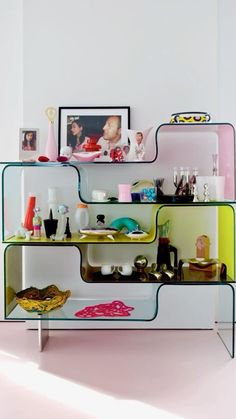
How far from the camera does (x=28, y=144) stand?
2828 millimetres

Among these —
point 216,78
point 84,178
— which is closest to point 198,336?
point 84,178

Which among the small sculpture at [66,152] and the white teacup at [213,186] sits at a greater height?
the small sculpture at [66,152]

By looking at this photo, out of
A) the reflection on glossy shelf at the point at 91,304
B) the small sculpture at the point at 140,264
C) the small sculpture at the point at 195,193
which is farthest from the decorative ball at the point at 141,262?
the small sculpture at the point at 195,193

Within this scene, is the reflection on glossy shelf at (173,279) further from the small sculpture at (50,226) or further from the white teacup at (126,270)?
the small sculpture at (50,226)

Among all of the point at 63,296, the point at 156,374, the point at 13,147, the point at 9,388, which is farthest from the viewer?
the point at 13,147

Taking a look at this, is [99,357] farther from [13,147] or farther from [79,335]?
[13,147]

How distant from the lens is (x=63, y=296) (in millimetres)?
2738

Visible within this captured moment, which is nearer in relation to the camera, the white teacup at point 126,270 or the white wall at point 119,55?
the white teacup at point 126,270

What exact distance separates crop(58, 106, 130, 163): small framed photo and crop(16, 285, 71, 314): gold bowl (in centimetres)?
84

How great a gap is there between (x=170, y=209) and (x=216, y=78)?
2.78 feet

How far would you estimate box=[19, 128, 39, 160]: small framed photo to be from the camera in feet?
9.27

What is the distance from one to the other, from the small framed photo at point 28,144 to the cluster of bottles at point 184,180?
2.74 ft

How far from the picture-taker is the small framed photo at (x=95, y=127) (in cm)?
298

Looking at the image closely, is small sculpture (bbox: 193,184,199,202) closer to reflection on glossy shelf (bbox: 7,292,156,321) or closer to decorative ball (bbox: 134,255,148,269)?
decorative ball (bbox: 134,255,148,269)
